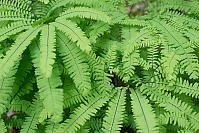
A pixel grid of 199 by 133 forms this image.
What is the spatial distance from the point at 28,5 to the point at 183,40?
7.67ft

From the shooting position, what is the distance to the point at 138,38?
258cm

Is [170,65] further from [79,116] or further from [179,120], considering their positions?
[79,116]

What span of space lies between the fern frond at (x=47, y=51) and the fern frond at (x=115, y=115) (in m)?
0.92

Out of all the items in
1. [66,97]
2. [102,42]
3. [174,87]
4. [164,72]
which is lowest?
[66,97]

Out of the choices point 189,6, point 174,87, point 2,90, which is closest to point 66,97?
point 2,90

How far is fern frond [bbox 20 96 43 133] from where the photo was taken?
2396 millimetres

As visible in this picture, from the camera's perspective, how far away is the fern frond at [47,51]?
1.94 m

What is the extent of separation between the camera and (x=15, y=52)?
2.12 metres

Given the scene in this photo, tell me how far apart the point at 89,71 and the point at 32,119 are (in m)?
1.02

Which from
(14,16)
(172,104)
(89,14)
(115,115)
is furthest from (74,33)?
(172,104)

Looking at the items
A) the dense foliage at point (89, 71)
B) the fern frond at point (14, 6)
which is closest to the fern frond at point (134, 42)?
the dense foliage at point (89, 71)

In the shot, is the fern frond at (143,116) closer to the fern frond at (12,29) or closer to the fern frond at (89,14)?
the fern frond at (89,14)

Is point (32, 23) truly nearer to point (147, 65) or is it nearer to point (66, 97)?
point (66, 97)

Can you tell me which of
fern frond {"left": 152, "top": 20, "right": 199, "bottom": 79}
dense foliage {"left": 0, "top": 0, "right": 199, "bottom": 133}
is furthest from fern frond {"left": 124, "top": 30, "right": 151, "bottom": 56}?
fern frond {"left": 152, "top": 20, "right": 199, "bottom": 79}
